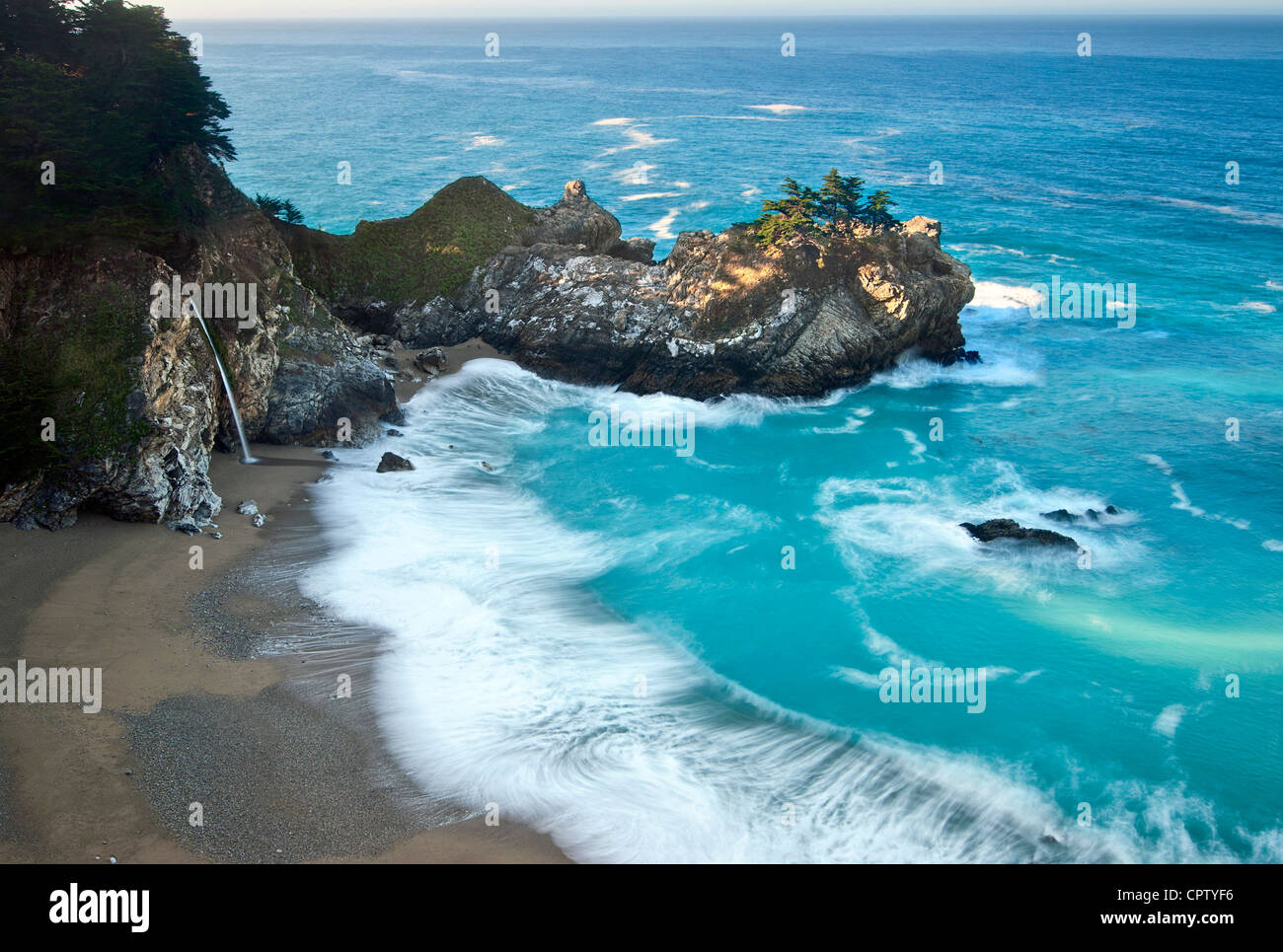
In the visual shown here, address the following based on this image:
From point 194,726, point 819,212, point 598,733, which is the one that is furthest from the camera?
point 819,212

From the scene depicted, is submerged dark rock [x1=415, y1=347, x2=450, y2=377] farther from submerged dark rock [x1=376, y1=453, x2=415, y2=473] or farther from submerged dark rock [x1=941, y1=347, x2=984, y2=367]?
submerged dark rock [x1=941, y1=347, x2=984, y2=367]

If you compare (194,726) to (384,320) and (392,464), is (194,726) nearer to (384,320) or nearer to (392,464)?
(392,464)

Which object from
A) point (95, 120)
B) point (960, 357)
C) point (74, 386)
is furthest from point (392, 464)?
point (960, 357)

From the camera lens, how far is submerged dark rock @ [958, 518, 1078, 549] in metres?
27.4

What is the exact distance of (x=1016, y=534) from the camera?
27.5 meters

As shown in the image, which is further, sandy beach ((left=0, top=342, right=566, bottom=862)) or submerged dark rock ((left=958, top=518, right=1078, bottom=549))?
submerged dark rock ((left=958, top=518, right=1078, bottom=549))

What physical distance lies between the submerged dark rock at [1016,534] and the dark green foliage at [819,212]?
15911mm

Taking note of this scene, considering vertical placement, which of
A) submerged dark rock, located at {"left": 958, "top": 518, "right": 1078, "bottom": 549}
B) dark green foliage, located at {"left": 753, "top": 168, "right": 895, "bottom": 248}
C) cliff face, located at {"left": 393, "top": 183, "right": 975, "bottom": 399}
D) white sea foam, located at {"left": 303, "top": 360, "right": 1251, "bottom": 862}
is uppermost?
dark green foliage, located at {"left": 753, "top": 168, "right": 895, "bottom": 248}

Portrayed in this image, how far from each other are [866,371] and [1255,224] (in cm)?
4159

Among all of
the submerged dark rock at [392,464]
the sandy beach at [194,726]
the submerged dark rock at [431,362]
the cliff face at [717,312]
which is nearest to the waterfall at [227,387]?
the submerged dark rock at [392,464]

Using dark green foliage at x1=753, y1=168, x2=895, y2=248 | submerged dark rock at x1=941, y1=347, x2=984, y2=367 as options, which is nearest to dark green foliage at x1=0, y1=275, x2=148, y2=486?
dark green foliage at x1=753, y1=168, x2=895, y2=248

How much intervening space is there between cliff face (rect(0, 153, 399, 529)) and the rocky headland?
0.05 m

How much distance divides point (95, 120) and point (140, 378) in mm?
7864

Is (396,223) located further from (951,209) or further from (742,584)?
(951,209)
